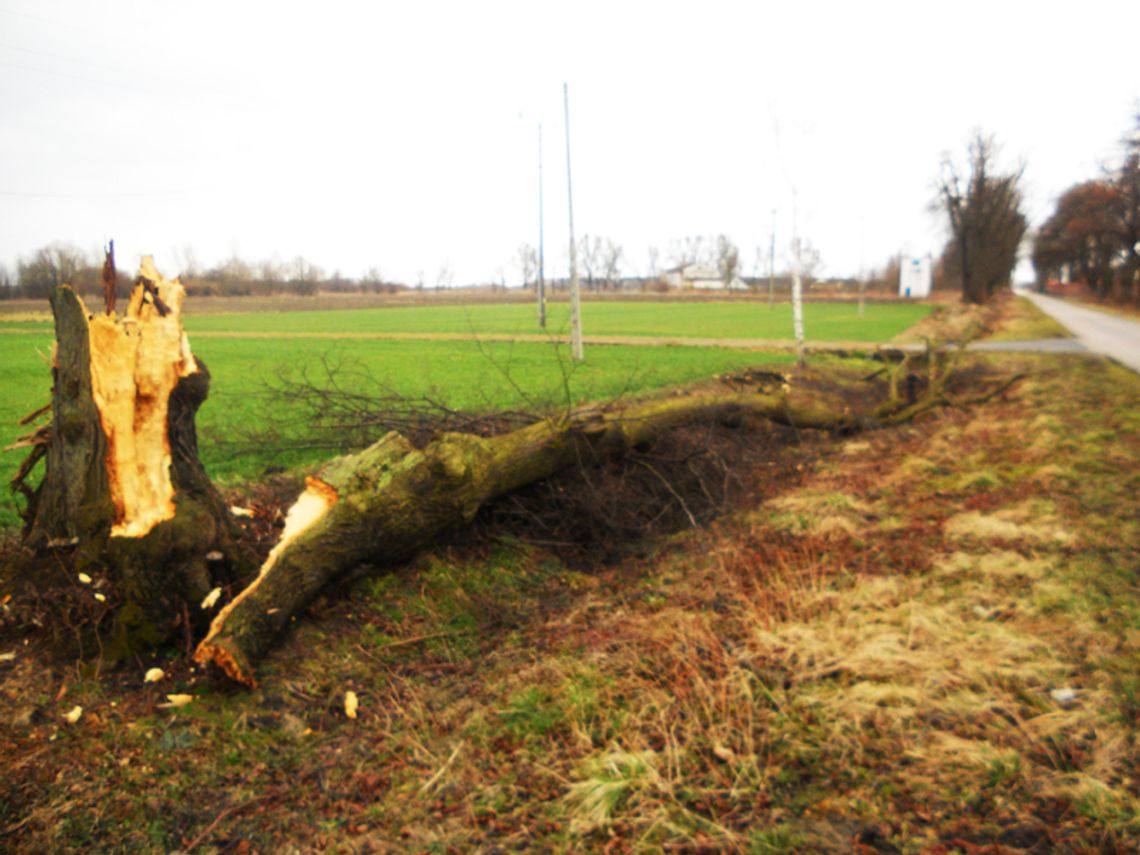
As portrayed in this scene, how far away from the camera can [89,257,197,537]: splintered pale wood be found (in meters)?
4.33

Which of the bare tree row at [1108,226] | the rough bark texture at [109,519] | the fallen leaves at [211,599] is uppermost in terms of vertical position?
the bare tree row at [1108,226]

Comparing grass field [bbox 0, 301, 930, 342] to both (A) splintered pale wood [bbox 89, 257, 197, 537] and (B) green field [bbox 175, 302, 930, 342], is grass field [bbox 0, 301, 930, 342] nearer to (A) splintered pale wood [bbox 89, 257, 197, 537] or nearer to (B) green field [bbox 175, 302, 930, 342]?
(B) green field [bbox 175, 302, 930, 342]

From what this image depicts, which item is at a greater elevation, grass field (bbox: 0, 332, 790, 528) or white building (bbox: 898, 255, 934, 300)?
white building (bbox: 898, 255, 934, 300)

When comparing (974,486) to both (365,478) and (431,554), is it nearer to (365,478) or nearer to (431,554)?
(431,554)

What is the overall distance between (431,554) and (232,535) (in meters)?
1.43

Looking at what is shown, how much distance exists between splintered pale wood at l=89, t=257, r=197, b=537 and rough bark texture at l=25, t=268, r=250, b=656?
0.02 meters

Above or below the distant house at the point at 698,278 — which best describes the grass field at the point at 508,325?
below

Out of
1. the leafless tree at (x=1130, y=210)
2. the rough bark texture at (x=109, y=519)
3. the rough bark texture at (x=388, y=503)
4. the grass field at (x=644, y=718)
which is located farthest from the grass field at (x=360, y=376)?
the leafless tree at (x=1130, y=210)

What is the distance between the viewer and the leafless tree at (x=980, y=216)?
60.9 metres

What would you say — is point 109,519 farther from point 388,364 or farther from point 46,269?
point 388,364

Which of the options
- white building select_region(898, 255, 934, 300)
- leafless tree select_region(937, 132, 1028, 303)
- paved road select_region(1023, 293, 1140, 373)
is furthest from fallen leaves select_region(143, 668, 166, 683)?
white building select_region(898, 255, 934, 300)

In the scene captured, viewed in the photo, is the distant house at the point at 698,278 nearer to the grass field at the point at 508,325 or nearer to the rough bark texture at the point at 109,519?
the grass field at the point at 508,325

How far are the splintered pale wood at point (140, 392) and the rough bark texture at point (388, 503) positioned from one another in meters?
0.74

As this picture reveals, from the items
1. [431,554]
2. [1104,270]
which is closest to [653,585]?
[431,554]
